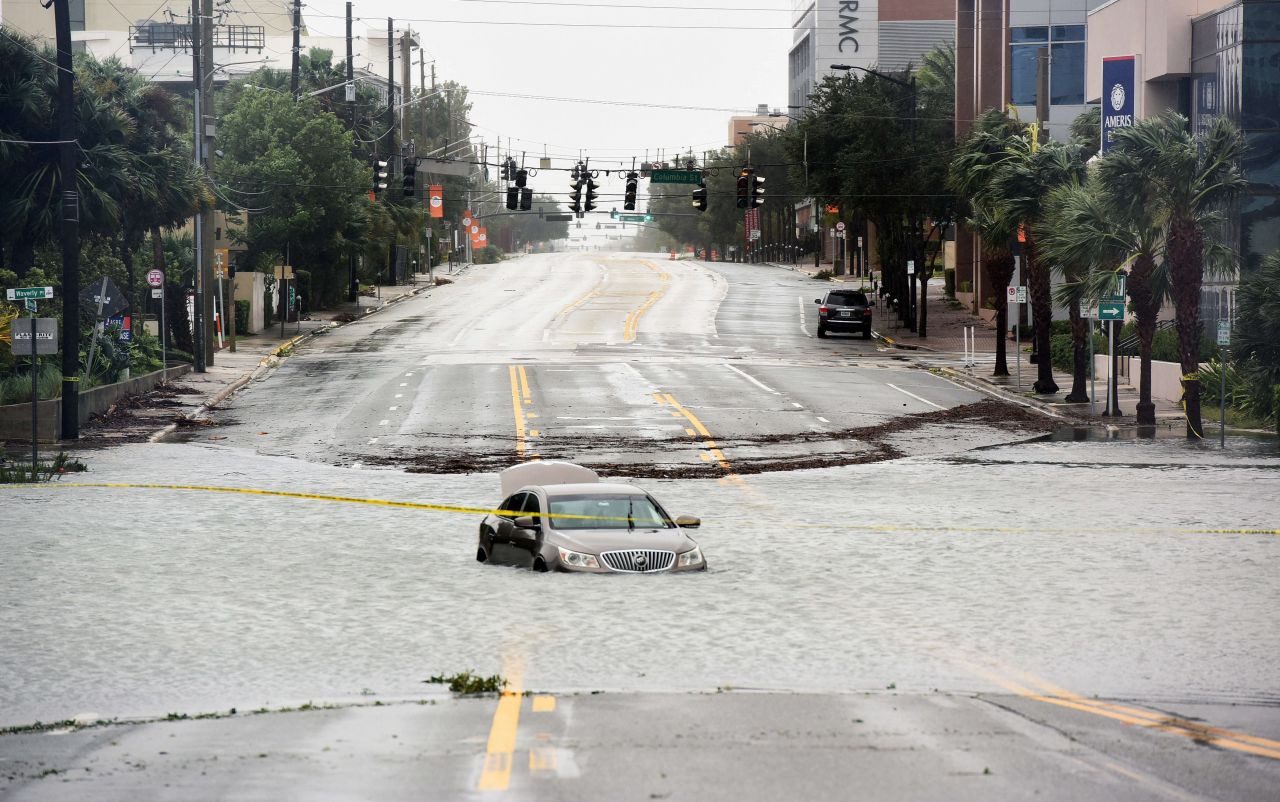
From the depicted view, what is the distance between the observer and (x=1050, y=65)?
265ft

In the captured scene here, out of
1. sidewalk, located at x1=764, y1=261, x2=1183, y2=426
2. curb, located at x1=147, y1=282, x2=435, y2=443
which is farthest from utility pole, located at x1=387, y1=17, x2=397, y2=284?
sidewalk, located at x1=764, y1=261, x2=1183, y2=426

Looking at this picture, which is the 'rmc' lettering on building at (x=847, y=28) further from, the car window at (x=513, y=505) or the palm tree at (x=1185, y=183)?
the car window at (x=513, y=505)

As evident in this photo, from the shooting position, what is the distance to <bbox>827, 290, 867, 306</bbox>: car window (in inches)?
2820

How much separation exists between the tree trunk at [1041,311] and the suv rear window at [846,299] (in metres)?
21.5

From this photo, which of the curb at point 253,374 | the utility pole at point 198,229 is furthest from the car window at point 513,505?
the utility pole at point 198,229

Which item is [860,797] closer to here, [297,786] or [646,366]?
[297,786]

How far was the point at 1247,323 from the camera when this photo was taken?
1623 inches

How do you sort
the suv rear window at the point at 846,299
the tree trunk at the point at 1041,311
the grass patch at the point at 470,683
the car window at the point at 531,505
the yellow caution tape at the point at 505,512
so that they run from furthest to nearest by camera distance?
1. the suv rear window at the point at 846,299
2. the tree trunk at the point at 1041,311
3. the yellow caution tape at the point at 505,512
4. the car window at the point at 531,505
5. the grass patch at the point at 470,683

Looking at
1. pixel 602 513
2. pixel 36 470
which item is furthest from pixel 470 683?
pixel 36 470

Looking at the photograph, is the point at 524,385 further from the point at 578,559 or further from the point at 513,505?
the point at 578,559

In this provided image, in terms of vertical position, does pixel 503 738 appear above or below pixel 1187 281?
below

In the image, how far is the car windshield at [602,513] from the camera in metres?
20.2

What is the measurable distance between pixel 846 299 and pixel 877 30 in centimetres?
10636

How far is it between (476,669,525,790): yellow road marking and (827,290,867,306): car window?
5879 centimetres
